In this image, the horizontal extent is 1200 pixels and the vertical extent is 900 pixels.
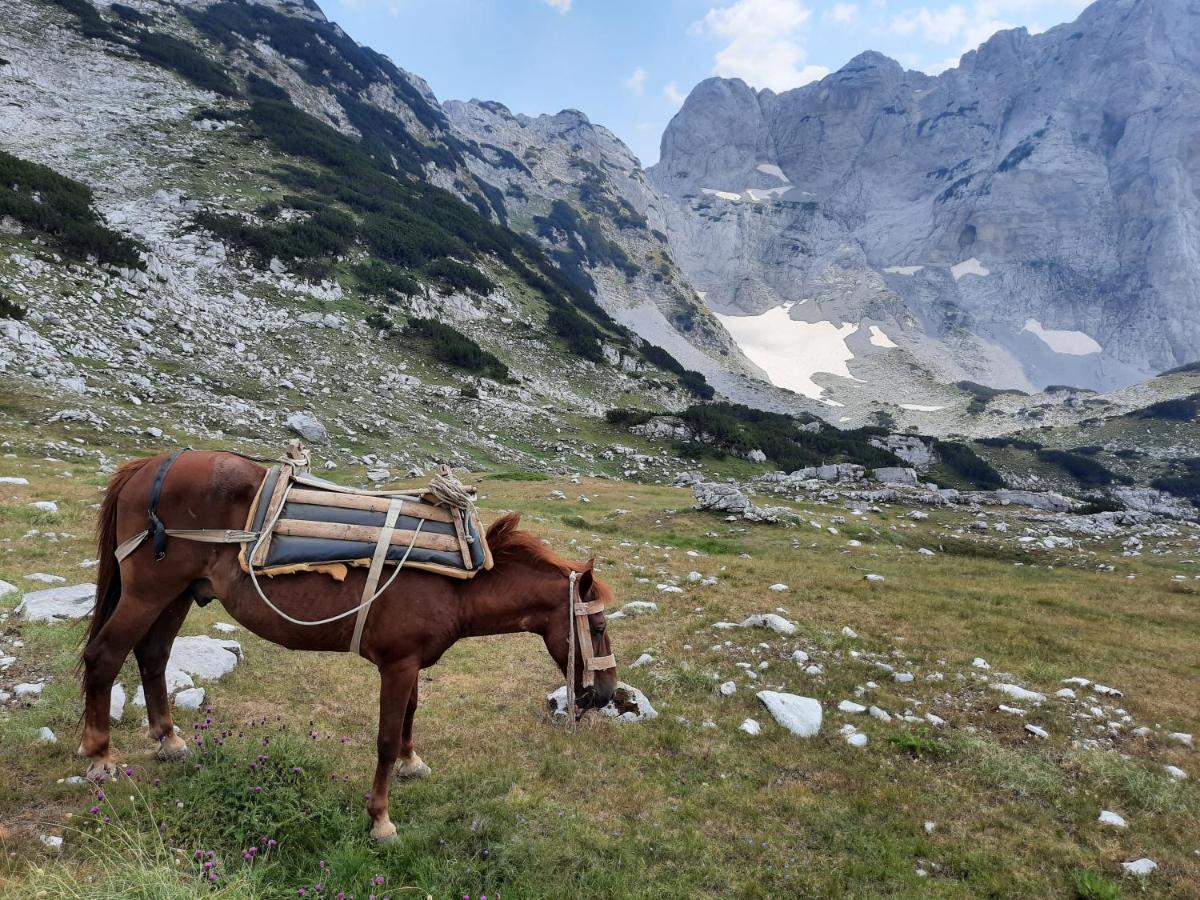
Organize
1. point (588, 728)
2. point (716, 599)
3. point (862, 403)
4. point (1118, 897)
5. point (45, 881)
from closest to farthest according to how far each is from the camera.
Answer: point (45, 881) < point (1118, 897) < point (588, 728) < point (716, 599) < point (862, 403)

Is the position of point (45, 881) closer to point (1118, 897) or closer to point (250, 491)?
point (250, 491)

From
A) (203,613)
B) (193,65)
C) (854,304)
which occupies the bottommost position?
(203,613)

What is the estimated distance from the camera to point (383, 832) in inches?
176

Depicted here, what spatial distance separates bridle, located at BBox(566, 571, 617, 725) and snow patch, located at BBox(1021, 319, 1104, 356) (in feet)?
775

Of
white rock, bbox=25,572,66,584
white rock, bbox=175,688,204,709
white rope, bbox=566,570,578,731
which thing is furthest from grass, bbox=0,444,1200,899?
white rope, bbox=566,570,578,731

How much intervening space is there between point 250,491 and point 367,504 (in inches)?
42.5

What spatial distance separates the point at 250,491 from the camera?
510 centimetres

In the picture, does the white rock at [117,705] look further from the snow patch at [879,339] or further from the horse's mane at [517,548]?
the snow patch at [879,339]

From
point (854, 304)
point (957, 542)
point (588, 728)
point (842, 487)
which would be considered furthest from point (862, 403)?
Answer: point (588, 728)

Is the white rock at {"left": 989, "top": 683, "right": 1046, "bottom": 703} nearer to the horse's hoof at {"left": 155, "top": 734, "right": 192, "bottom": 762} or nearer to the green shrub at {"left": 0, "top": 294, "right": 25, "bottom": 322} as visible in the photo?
the horse's hoof at {"left": 155, "top": 734, "right": 192, "bottom": 762}

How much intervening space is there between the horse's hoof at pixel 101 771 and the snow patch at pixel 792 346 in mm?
153655

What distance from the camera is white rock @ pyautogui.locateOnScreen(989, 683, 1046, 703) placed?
798 cm

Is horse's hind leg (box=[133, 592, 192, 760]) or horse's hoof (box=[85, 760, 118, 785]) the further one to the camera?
horse's hind leg (box=[133, 592, 192, 760])

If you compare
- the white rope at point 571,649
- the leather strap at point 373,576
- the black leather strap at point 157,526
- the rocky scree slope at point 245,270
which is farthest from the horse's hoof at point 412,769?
the rocky scree slope at point 245,270
